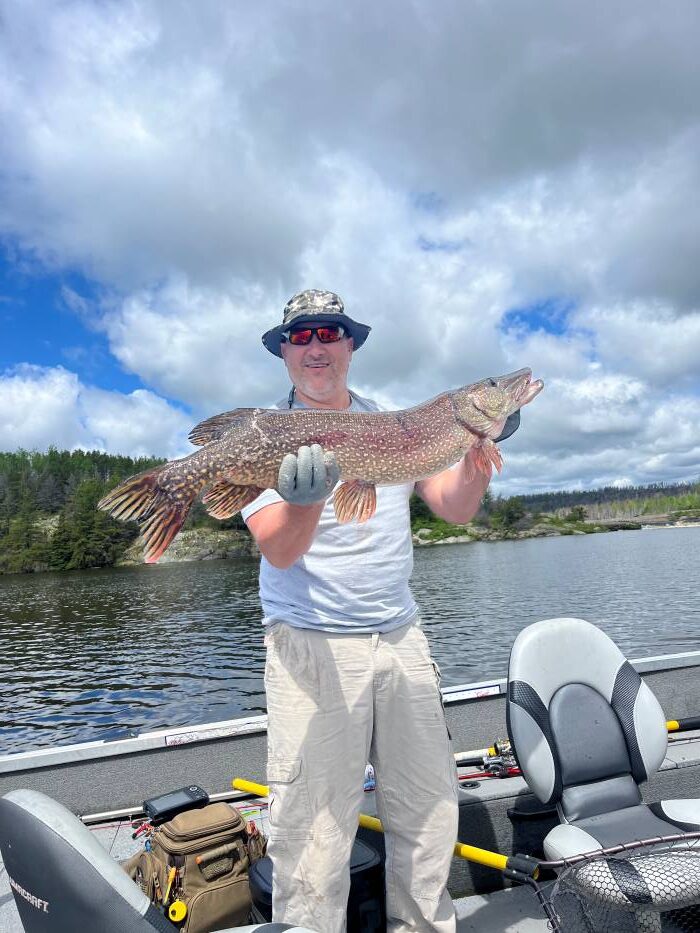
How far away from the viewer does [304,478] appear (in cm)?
245

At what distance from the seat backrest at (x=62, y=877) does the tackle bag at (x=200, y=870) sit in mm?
2077

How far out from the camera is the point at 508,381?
3.19m

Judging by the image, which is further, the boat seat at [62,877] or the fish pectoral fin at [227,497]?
the fish pectoral fin at [227,497]

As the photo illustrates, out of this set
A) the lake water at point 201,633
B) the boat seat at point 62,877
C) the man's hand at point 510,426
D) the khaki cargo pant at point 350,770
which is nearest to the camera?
the boat seat at point 62,877

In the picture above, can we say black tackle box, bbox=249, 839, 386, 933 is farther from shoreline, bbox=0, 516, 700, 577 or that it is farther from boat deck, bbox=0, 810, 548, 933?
shoreline, bbox=0, 516, 700, 577

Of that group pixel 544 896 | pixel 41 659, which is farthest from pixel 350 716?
pixel 41 659

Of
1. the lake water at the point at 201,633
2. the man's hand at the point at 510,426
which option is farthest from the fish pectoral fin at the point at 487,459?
the lake water at the point at 201,633

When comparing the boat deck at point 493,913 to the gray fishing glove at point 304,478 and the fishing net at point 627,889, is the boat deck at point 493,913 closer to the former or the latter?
the fishing net at point 627,889

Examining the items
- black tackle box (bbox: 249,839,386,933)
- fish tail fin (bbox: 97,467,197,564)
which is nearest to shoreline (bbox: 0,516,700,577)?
black tackle box (bbox: 249,839,386,933)

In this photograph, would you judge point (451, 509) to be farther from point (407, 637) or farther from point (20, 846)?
point (20, 846)

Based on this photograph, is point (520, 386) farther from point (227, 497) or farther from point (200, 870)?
point (200, 870)

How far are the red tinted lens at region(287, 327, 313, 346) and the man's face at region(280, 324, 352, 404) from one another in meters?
0.02

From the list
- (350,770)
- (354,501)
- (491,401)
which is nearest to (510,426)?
(491,401)

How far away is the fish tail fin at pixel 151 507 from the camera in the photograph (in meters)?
2.56
